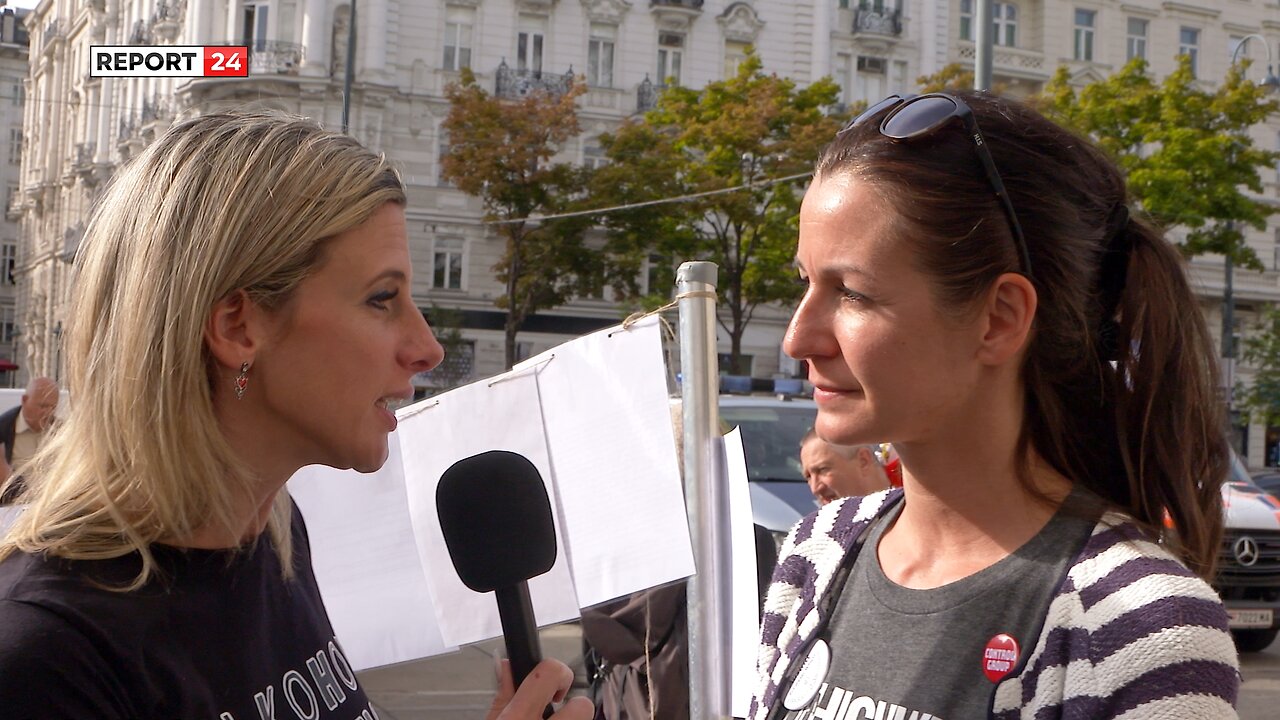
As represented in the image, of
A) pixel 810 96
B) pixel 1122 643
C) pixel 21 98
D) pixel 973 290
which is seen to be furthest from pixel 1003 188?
pixel 21 98

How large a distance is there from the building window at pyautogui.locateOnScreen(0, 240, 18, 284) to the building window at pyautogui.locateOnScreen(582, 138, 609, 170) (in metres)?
43.3

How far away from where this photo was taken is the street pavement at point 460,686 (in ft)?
25.3

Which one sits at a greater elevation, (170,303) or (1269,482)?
(170,303)

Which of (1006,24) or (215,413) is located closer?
(215,413)

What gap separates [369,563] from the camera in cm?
305

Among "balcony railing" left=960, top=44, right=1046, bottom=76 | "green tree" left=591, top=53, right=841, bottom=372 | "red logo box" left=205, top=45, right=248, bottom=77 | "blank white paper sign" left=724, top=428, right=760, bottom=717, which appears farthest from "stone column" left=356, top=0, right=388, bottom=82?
"blank white paper sign" left=724, top=428, right=760, bottom=717

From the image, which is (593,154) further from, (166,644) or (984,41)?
(166,644)

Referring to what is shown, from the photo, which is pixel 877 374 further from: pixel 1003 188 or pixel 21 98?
pixel 21 98

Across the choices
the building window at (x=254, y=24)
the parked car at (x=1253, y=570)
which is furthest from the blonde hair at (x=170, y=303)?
the building window at (x=254, y=24)

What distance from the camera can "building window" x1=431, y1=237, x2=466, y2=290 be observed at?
34.4 meters

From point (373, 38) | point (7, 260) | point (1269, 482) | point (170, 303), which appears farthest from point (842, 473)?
point (7, 260)

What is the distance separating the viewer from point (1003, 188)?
1.70 m

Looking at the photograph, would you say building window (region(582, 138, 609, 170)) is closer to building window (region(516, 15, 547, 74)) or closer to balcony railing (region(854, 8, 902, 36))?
building window (region(516, 15, 547, 74))

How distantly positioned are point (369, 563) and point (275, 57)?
33033mm
